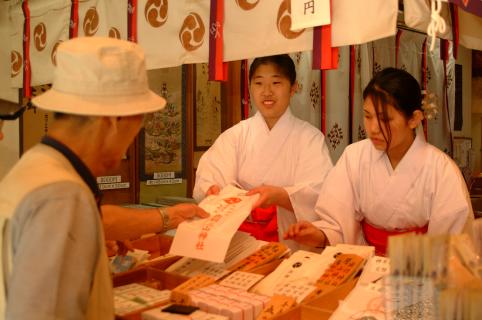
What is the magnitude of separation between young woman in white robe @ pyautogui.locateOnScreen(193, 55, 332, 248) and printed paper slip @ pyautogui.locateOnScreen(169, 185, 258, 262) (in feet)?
1.73

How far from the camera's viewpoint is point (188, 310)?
1.68 metres

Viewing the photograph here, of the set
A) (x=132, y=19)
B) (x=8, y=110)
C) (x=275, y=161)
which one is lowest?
(x=275, y=161)

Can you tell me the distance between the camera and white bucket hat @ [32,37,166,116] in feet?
4.03

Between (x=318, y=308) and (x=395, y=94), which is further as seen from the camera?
(x=395, y=94)

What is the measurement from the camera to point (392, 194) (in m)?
2.75

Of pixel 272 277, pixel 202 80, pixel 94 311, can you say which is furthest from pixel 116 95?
pixel 202 80

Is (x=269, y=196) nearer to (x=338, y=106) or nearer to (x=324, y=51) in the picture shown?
(x=324, y=51)

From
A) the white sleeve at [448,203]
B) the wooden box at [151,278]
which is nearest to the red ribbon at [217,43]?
the wooden box at [151,278]

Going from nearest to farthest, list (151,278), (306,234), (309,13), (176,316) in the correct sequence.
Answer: (176,316)
(151,278)
(309,13)
(306,234)

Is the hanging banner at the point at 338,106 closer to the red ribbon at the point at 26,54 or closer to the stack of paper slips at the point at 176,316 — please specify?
the red ribbon at the point at 26,54

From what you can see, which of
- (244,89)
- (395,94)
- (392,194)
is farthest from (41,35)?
(392,194)

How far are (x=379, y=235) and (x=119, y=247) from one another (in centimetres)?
141

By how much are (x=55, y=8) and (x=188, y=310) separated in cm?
311

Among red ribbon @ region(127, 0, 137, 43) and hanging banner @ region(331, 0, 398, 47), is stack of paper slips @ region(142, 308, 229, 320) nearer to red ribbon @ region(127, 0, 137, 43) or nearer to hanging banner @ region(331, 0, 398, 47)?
hanging banner @ region(331, 0, 398, 47)
